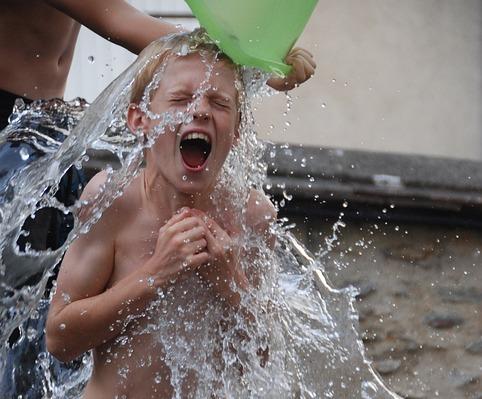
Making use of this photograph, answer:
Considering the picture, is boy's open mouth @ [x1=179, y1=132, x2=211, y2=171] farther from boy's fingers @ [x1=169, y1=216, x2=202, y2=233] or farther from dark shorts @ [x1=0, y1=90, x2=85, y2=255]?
dark shorts @ [x1=0, y1=90, x2=85, y2=255]

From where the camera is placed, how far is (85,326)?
9.36 ft

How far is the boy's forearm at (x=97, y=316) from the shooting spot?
9.30ft

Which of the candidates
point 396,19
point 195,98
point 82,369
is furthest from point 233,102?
point 396,19

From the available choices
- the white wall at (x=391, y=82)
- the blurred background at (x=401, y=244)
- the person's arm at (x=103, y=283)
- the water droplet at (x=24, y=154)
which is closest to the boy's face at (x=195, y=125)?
the person's arm at (x=103, y=283)

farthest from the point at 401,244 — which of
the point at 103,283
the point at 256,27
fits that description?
the point at 256,27

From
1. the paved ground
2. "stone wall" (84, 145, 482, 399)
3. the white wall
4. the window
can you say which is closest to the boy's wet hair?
"stone wall" (84, 145, 482, 399)

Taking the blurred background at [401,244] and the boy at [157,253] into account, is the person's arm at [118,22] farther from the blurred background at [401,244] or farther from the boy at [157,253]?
the blurred background at [401,244]

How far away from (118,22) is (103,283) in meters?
0.60

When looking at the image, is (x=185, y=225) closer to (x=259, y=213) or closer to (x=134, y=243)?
(x=134, y=243)

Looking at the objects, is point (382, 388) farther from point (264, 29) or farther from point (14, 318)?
point (264, 29)

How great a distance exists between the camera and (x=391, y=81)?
7.76m

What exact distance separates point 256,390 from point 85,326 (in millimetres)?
507

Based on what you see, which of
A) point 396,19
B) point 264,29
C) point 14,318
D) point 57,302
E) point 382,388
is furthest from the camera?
point 396,19

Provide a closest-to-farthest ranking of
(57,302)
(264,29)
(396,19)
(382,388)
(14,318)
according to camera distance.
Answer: (264,29) < (57,302) < (14,318) < (382,388) < (396,19)
